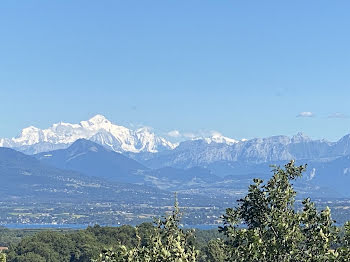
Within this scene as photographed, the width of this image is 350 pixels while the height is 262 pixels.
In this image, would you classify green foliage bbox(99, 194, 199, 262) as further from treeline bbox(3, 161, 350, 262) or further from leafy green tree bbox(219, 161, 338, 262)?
leafy green tree bbox(219, 161, 338, 262)

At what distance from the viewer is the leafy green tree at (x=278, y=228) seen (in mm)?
26625

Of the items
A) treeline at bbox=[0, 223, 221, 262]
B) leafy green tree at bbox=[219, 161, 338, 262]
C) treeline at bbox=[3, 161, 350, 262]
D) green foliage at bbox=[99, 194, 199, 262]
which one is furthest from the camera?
treeline at bbox=[0, 223, 221, 262]

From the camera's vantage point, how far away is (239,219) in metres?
30.0

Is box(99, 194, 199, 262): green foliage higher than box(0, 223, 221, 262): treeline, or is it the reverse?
box(99, 194, 199, 262): green foliage

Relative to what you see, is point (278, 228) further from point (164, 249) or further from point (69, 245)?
point (69, 245)

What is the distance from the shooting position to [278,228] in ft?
90.2

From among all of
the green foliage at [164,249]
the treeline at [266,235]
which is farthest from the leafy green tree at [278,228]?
the green foliage at [164,249]

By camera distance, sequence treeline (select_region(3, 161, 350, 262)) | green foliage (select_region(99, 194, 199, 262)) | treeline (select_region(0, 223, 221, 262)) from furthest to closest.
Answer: treeline (select_region(0, 223, 221, 262))
treeline (select_region(3, 161, 350, 262))
green foliage (select_region(99, 194, 199, 262))

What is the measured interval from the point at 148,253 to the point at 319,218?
7.34 m

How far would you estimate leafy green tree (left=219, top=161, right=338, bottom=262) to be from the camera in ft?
87.4

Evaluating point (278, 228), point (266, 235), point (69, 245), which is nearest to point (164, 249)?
point (278, 228)

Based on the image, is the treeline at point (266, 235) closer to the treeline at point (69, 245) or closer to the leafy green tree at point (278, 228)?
the leafy green tree at point (278, 228)

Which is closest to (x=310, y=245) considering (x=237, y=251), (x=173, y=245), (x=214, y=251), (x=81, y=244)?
(x=237, y=251)

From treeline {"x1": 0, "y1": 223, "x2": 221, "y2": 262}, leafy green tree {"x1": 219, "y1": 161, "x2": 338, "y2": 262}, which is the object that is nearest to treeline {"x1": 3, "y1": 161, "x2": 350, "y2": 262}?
leafy green tree {"x1": 219, "y1": 161, "x2": 338, "y2": 262}
